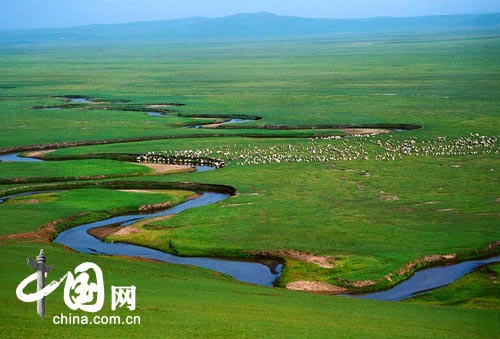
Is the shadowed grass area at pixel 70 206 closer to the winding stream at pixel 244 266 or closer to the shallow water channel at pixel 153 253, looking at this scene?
the shallow water channel at pixel 153 253

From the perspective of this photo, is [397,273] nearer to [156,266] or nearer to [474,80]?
[156,266]

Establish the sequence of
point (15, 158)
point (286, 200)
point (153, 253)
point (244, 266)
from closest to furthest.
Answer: point (244, 266), point (153, 253), point (286, 200), point (15, 158)

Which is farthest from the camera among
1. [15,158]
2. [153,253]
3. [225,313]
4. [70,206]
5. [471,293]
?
[15,158]

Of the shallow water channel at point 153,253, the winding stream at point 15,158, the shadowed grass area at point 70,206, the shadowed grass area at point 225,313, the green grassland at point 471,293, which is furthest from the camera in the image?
the winding stream at point 15,158

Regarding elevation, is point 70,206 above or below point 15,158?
above

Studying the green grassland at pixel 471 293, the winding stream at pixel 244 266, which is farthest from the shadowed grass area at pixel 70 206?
the green grassland at pixel 471 293

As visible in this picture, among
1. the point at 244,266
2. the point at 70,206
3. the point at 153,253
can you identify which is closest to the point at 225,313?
the point at 244,266

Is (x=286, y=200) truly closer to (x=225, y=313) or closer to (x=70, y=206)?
(x=70, y=206)

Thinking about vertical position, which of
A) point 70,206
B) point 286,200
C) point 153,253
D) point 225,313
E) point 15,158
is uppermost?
point 225,313
